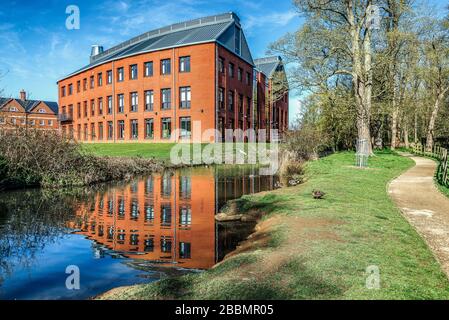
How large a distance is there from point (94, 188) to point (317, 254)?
41.5ft

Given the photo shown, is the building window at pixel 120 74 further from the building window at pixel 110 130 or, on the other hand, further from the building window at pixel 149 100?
the building window at pixel 110 130

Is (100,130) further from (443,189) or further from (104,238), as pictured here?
(443,189)

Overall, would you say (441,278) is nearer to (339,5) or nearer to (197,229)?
(197,229)

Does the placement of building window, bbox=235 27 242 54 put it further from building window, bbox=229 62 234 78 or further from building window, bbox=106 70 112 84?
building window, bbox=106 70 112 84

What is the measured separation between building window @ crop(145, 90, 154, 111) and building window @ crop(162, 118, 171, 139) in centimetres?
283

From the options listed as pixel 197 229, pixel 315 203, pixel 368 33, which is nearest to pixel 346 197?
pixel 315 203

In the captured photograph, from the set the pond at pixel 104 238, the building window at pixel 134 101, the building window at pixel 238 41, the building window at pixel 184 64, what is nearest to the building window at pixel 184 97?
the building window at pixel 184 64

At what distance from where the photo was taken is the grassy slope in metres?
3.86

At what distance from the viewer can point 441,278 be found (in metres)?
4.31

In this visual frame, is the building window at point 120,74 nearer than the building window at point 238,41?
No

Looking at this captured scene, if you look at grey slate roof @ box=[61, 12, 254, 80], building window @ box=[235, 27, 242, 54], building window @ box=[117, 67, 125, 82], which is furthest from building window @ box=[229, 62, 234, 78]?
building window @ box=[117, 67, 125, 82]

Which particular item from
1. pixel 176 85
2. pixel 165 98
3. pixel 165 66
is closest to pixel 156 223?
pixel 176 85

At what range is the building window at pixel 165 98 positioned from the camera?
36509 mm

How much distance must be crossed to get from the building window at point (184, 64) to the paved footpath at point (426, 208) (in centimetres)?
2665
